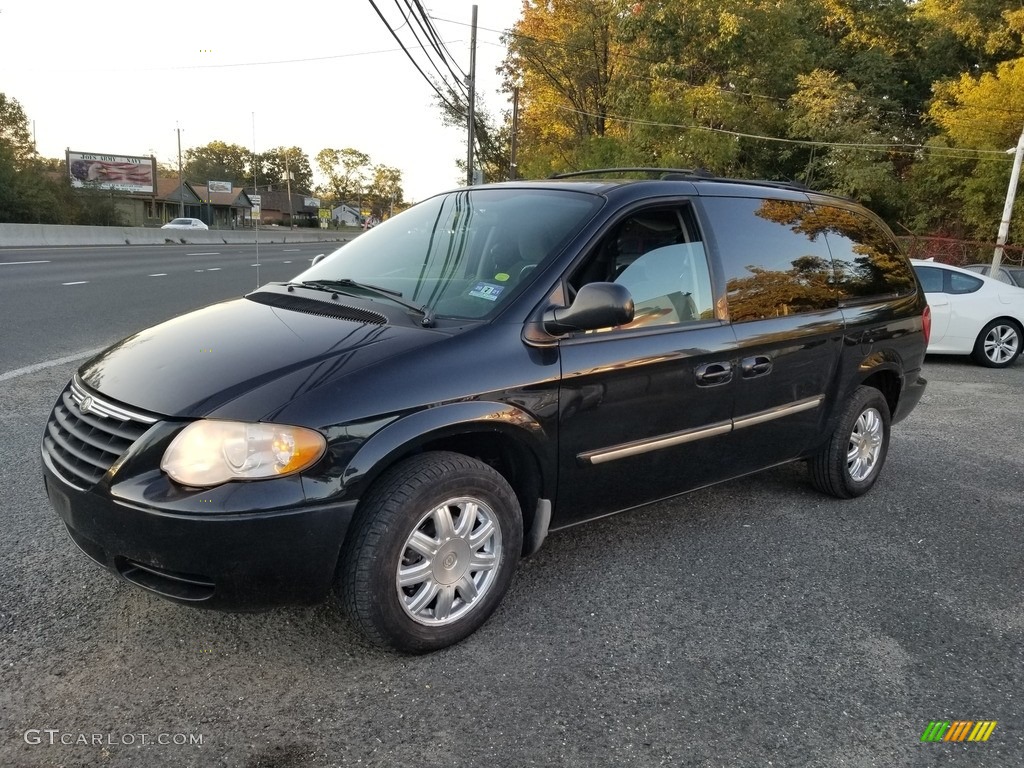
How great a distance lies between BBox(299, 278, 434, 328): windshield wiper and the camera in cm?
299

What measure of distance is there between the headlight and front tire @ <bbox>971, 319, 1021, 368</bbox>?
34.4 feet

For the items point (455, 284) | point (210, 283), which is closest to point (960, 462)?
point (455, 284)

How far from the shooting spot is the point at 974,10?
32406 mm

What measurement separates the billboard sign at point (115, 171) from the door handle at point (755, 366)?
205 ft

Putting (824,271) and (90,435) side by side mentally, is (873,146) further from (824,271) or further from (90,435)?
(90,435)

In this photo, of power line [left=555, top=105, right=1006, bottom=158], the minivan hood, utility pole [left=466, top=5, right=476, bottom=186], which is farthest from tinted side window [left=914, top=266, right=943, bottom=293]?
utility pole [left=466, top=5, right=476, bottom=186]

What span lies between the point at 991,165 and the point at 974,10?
8.09 m

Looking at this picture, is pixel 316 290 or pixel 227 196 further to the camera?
pixel 227 196

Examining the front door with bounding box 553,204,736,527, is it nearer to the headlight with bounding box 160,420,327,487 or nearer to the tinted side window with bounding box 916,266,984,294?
the headlight with bounding box 160,420,327,487

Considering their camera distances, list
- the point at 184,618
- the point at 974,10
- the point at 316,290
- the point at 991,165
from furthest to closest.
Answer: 1. the point at 974,10
2. the point at 991,165
3. the point at 316,290
4. the point at 184,618

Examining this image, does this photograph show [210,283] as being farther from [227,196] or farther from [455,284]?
[227,196]

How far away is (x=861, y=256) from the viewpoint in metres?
4.53

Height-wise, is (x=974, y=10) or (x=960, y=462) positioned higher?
(x=974, y=10)

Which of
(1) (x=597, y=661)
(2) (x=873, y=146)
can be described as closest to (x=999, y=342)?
(1) (x=597, y=661)
